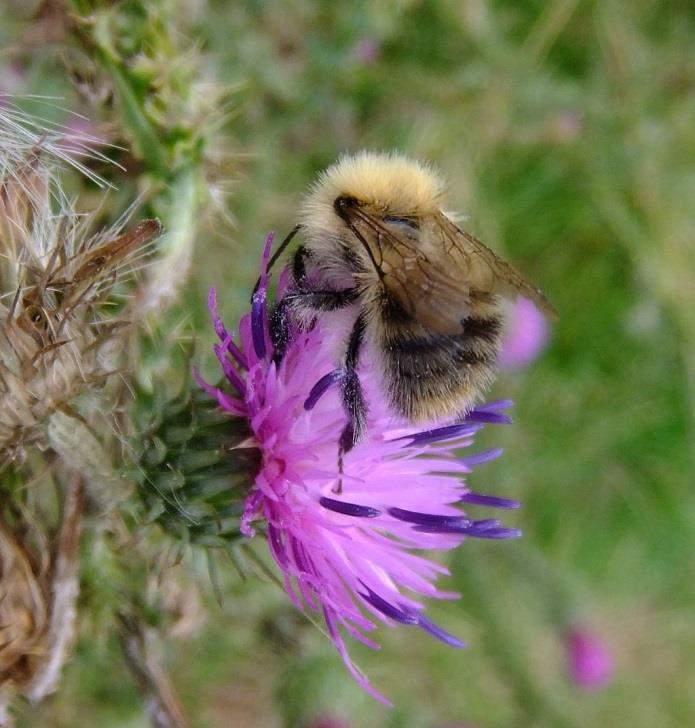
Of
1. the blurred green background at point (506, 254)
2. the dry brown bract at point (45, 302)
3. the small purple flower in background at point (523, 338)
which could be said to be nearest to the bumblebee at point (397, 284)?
the dry brown bract at point (45, 302)

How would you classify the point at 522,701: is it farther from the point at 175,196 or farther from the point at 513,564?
the point at 175,196

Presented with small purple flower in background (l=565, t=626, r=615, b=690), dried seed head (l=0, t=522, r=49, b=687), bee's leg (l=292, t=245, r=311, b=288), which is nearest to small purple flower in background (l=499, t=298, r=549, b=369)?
small purple flower in background (l=565, t=626, r=615, b=690)

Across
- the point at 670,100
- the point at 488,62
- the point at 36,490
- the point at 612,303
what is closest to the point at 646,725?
the point at 612,303

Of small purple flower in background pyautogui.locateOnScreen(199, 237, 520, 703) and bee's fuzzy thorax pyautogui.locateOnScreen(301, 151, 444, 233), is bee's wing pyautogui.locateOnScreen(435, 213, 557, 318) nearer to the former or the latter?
bee's fuzzy thorax pyautogui.locateOnScreen(301, 151, 444, 233)

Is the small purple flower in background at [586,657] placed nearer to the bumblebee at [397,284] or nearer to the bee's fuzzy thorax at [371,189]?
the bumblebee at [397,284]

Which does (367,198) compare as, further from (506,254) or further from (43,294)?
(506,254)
